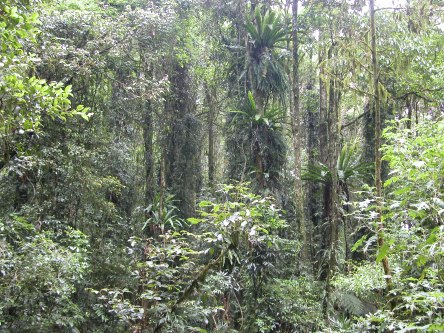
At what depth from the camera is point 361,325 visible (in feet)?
9.54

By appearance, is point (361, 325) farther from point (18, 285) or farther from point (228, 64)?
point (228, 64)

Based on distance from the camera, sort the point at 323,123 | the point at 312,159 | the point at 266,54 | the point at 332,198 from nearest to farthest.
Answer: the point at 332,198 < the point at 266,54 < the point at 323,123 < the point at 312,159

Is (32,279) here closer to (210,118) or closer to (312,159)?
(210,118)

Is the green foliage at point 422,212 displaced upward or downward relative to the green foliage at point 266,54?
downward

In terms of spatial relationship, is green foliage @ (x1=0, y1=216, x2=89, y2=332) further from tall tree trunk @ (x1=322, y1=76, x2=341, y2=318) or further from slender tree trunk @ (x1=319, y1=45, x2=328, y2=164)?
slender tree trunk @ (x1=319, y1=45, x2=328, y2=164)

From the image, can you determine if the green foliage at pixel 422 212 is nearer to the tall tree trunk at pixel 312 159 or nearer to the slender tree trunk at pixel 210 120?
the tall tree trunk at pixel 312 159

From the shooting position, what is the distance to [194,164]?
28.2 feet

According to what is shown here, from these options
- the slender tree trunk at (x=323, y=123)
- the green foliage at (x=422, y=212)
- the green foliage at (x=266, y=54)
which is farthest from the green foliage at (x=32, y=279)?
the slender tree trunk at (x=323, y=123)

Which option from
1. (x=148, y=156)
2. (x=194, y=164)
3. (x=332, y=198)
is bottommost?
(x=332, y=198)

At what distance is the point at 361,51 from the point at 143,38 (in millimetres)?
3727

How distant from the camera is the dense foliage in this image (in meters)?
2.94

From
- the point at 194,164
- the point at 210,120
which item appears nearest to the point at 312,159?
the point at 210,120

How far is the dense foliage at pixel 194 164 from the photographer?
294 cm

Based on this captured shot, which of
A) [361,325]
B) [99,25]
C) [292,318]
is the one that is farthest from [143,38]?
[361,325]
